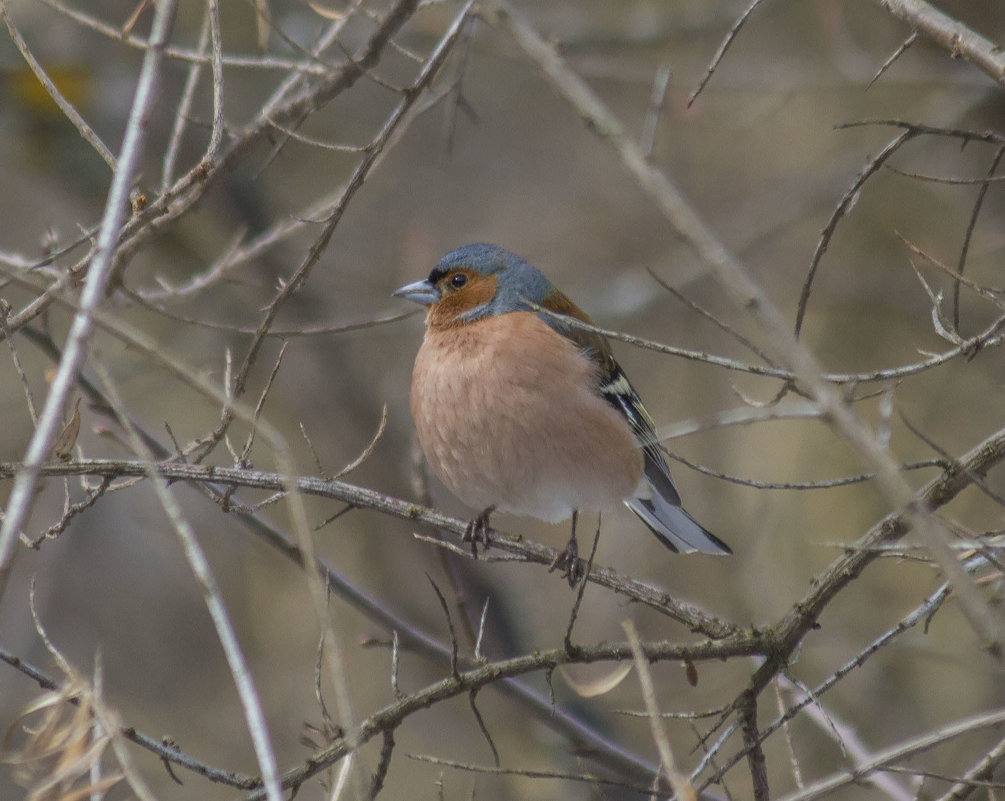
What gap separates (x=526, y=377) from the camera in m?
4.81

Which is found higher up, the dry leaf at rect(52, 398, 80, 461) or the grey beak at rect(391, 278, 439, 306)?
the grey beak at rect(391, 278, 439, 306)

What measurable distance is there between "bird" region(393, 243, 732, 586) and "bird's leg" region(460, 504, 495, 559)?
1cm

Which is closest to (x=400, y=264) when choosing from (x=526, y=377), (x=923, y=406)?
(x=526, y=377)

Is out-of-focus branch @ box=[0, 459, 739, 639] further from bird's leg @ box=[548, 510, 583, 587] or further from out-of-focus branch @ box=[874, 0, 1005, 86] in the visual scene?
out-of-focus branch @ box=[874, 0, 1005, 86]

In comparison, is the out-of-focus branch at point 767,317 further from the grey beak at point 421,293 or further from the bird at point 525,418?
the grey beak at point 421,293

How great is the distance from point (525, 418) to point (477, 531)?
537mm

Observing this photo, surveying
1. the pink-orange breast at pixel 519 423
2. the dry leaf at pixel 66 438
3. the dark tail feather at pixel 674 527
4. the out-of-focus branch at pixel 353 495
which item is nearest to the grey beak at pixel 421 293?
the pink-orange breast at pixel 519 423

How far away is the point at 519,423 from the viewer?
4.73 meters

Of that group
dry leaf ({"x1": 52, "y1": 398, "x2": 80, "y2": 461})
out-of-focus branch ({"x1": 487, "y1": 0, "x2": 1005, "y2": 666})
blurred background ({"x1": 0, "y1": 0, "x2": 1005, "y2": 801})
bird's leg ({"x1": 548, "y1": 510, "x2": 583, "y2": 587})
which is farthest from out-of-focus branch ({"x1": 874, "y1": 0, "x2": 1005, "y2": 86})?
blurred background ({"x1": 0, "y1": 0, "x2": 1005, "y2": 801})

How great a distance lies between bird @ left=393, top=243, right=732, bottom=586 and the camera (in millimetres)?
4754

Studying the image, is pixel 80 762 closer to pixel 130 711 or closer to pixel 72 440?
pixel 72 440

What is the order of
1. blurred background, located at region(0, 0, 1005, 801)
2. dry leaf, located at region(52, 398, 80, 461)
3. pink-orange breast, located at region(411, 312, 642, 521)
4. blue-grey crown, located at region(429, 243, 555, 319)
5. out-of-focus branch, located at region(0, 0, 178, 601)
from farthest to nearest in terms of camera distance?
1. blurred background, located at region(0, 0, 1005, 801)
2. blue-grey crown, located at region(429, 243, 555, 319)
3. pink-orange breast, located at region(411, 312, 642, 521)
4. dry leaf, located at region(52, 398, 80, 461)
5. out-of-focus branch, located at region(0, 0, 178, 601)

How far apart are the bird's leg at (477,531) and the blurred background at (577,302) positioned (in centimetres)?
193

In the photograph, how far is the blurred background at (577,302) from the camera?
7270 millimetres
